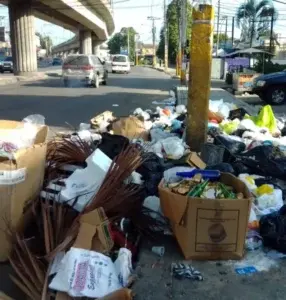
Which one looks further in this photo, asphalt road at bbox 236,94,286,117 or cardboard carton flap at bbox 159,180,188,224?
asphalt road at bbox 236,94,286,117

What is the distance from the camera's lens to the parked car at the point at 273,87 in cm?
1644

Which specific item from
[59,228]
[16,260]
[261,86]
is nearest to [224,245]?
[59,228]

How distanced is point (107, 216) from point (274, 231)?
4.53ft

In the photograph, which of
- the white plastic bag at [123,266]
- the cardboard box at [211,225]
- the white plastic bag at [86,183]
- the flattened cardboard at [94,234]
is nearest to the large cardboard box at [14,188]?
the white plastic bag at [86,183]

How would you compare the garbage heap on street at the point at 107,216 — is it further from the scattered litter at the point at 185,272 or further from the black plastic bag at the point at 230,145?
the black plastic bag at the point at 230,145

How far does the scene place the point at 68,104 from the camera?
15.3 m

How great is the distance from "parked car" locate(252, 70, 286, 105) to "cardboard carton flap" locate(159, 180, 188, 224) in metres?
13.7

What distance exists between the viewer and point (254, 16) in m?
53.4

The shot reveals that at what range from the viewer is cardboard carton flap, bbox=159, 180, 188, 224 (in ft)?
11.3

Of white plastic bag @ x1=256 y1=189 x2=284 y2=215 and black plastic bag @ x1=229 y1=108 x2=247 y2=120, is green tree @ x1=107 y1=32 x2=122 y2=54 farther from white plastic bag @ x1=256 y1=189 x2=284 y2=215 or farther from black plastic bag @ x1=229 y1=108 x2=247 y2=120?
white plastic bag @ x1=256 y1=189 x2=284 y2=215

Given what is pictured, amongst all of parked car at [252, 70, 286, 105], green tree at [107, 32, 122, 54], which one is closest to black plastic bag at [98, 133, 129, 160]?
parked car at [252, 70, 286, 105]

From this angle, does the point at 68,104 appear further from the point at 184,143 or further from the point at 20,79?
the point at 20,79

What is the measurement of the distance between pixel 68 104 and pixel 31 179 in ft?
38.1

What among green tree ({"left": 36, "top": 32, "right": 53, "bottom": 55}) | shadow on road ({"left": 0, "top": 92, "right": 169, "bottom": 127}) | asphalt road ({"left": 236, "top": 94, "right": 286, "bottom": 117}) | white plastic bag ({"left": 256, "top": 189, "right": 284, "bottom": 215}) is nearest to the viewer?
white plastic bag ({"left": 256, "top": 189, "right": 284, "bottom": 215})
